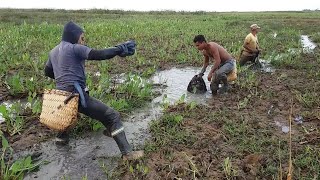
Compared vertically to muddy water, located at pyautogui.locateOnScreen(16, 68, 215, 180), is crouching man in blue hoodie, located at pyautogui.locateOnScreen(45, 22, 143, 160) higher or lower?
higher

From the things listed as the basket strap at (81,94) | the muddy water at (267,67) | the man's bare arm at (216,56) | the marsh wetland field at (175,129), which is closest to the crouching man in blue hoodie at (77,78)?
the basket strap at (81,94)

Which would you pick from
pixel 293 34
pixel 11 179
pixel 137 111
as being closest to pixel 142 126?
pixel 137 111

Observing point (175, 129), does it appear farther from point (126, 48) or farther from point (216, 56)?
point (216, 56)

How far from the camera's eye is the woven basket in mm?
4180

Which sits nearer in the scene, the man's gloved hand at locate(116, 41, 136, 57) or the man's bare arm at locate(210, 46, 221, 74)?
the man's gloved hand at locate(116, 41, 136, 57)

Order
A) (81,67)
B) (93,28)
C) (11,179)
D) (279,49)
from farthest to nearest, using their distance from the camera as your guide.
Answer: (93,28) → (279,49) → (81,67) → (11,179)

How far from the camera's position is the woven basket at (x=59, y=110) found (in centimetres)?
418

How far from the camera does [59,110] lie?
421 cm

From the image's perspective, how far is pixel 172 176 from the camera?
396 cm

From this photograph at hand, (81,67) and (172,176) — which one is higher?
(81,67)

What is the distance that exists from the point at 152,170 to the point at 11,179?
1548 millimetres

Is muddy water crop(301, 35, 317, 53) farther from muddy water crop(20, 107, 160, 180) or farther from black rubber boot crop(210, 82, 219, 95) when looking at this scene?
muddy water crop(20, 107, 160, 180)

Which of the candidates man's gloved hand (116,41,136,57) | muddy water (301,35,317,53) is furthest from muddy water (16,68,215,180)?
muddy water (301,35,317,53)

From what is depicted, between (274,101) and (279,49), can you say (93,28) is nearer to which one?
(279,49)
